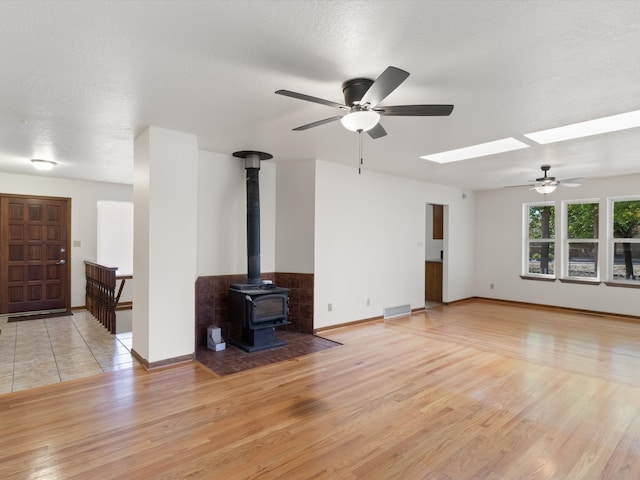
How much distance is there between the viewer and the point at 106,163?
5117 mm

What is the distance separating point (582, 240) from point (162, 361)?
7.52 metres

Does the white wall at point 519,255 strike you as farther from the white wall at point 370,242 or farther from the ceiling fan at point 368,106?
the ceiling fan at point 368,106

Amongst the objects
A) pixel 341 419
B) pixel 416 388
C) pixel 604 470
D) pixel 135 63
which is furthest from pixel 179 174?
pixel 604 470

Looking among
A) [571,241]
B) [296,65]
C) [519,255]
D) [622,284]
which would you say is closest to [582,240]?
[571,241]

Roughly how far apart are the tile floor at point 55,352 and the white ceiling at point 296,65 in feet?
8.19

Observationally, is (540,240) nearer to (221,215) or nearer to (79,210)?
(221,215)

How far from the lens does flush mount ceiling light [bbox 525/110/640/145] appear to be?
3.32 metres

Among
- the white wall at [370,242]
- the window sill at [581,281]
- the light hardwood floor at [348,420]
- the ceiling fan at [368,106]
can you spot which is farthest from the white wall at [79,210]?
the window sill at [581,281]

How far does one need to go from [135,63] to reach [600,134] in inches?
179

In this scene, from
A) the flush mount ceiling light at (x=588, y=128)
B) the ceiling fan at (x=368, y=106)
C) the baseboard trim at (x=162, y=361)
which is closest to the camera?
the ceiling fan at (x=368, y=106)

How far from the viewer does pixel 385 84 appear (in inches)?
76.7

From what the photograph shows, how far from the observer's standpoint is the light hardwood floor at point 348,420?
206 cm

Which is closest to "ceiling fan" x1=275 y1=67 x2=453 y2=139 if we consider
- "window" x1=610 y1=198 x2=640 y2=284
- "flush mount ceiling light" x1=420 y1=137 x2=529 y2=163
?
"flush mount ceiling light" x1=420 y1=137 x2=529 y2=163

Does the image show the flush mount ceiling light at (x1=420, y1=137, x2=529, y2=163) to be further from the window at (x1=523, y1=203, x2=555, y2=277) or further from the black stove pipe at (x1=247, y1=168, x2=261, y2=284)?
the window at (x1=523, y1=203, x2=555, y2=277)
